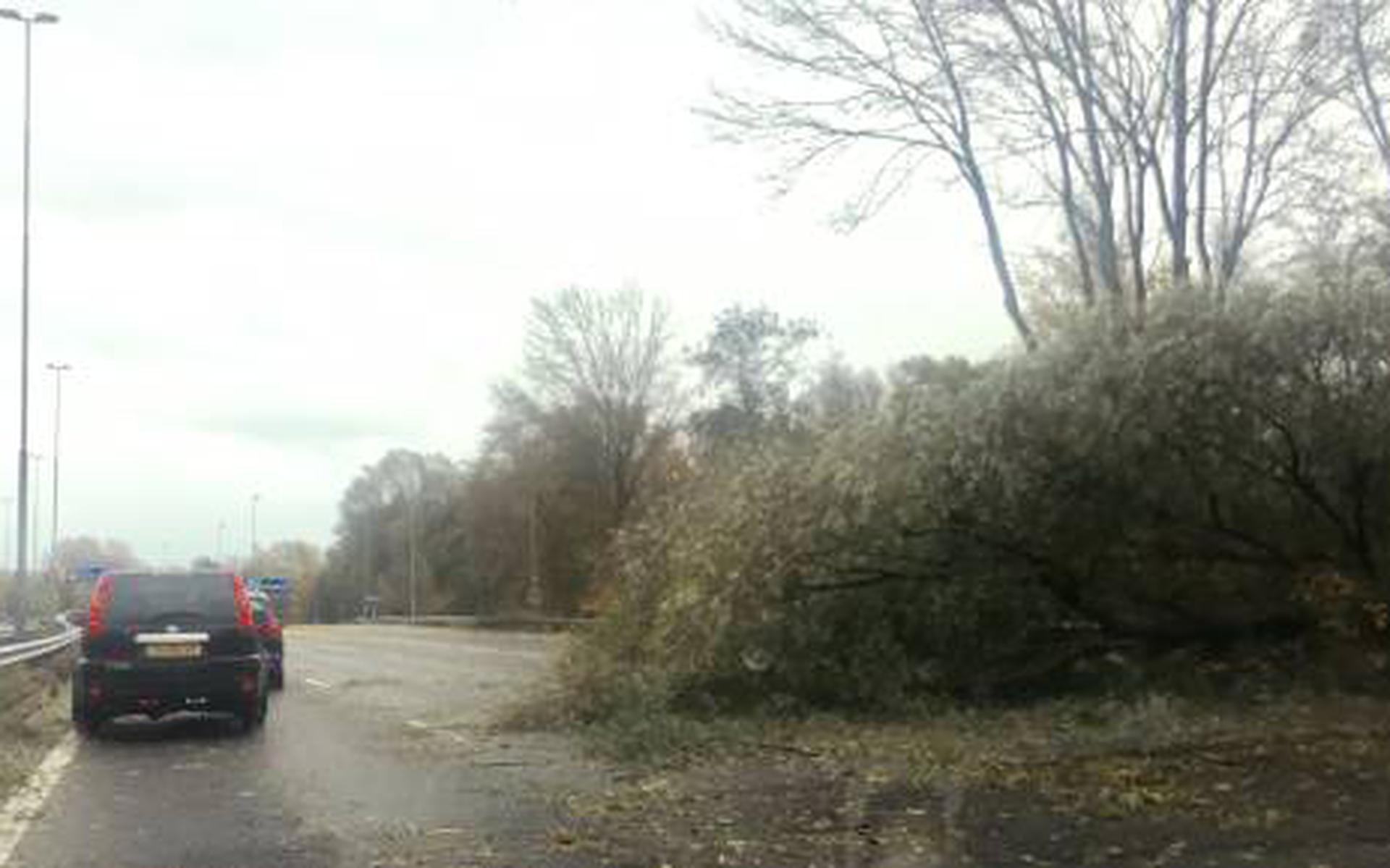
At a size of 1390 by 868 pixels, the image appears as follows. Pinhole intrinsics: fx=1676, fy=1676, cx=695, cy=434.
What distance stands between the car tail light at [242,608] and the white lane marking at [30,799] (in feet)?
6.31

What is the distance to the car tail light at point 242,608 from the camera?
16703 millimetres

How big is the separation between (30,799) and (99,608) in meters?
4.77

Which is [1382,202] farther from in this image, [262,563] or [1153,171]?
[262,563]

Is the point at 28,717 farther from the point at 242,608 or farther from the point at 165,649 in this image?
the point at 242,608

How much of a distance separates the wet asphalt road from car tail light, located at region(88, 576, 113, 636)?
3.53ft

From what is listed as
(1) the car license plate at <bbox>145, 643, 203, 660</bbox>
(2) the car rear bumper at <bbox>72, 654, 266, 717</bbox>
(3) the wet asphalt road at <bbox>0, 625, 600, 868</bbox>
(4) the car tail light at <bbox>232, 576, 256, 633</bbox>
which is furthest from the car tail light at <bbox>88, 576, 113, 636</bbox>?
(4) the car tail light at <bbox>232, 576, 256, 633</bbox>

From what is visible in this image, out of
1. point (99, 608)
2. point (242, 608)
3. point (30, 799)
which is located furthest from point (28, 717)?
point (30, 799)

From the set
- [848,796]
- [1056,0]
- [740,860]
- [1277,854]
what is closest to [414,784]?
[848,796]

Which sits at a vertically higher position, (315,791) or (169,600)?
(169,600)

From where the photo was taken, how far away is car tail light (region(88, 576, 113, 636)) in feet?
53.5

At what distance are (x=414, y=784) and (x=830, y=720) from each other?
396 cm

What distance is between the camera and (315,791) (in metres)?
12.1

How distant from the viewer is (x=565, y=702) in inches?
631

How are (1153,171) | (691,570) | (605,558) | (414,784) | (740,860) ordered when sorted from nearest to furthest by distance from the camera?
(740,860), (414,784), (691,570), (605,558), (1153,171)
